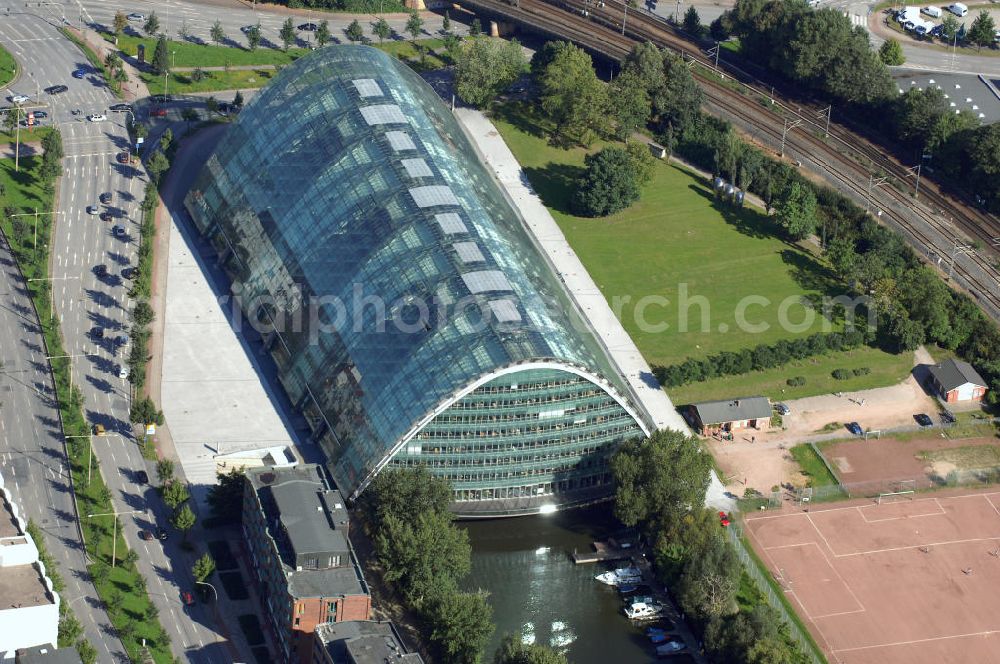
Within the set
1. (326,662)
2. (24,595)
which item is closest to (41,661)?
(24,595)

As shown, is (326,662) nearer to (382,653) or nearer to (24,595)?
(382,653)

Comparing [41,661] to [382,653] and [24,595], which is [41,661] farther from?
[382,653]

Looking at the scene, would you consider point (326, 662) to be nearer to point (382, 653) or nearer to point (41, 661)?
point (382, 653)

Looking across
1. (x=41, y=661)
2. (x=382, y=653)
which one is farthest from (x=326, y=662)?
(x=41, y=661)
